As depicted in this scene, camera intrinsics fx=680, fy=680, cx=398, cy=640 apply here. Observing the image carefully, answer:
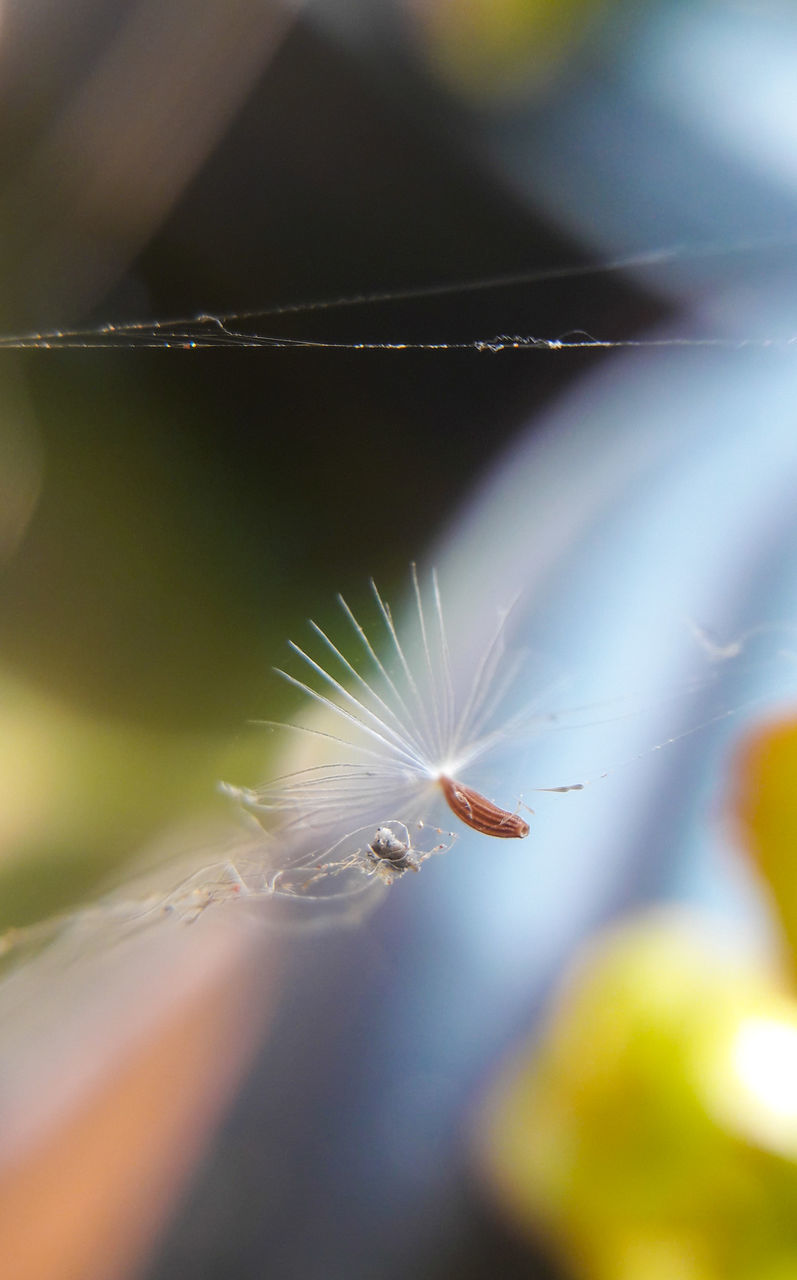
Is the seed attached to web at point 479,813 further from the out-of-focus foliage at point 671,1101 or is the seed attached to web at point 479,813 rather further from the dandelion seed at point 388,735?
the out-of-focus foliage at point 671,1101

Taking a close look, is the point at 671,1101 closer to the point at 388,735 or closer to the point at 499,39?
the point at 388,735

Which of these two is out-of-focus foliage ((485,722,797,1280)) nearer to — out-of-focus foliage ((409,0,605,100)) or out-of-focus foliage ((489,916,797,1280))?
out-of-focus foliage ((489,916,797,1280))

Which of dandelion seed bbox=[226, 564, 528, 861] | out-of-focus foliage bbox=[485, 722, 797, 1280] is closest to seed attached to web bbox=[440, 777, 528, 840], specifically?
dandelion seed bbox=[226, 564, 528, 861]

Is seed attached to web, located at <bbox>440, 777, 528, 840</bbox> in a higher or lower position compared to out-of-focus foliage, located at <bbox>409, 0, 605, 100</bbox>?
lower

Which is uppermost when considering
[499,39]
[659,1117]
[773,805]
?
[499,39]

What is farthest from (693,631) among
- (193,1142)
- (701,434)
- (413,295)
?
(193,1142)

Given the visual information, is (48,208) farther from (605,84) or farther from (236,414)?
(605,84)

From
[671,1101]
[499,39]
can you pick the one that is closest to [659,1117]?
[671,1101]

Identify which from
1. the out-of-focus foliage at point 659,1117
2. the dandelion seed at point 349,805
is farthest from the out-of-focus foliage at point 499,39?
the out-of-focus foliage at point 659,1117
